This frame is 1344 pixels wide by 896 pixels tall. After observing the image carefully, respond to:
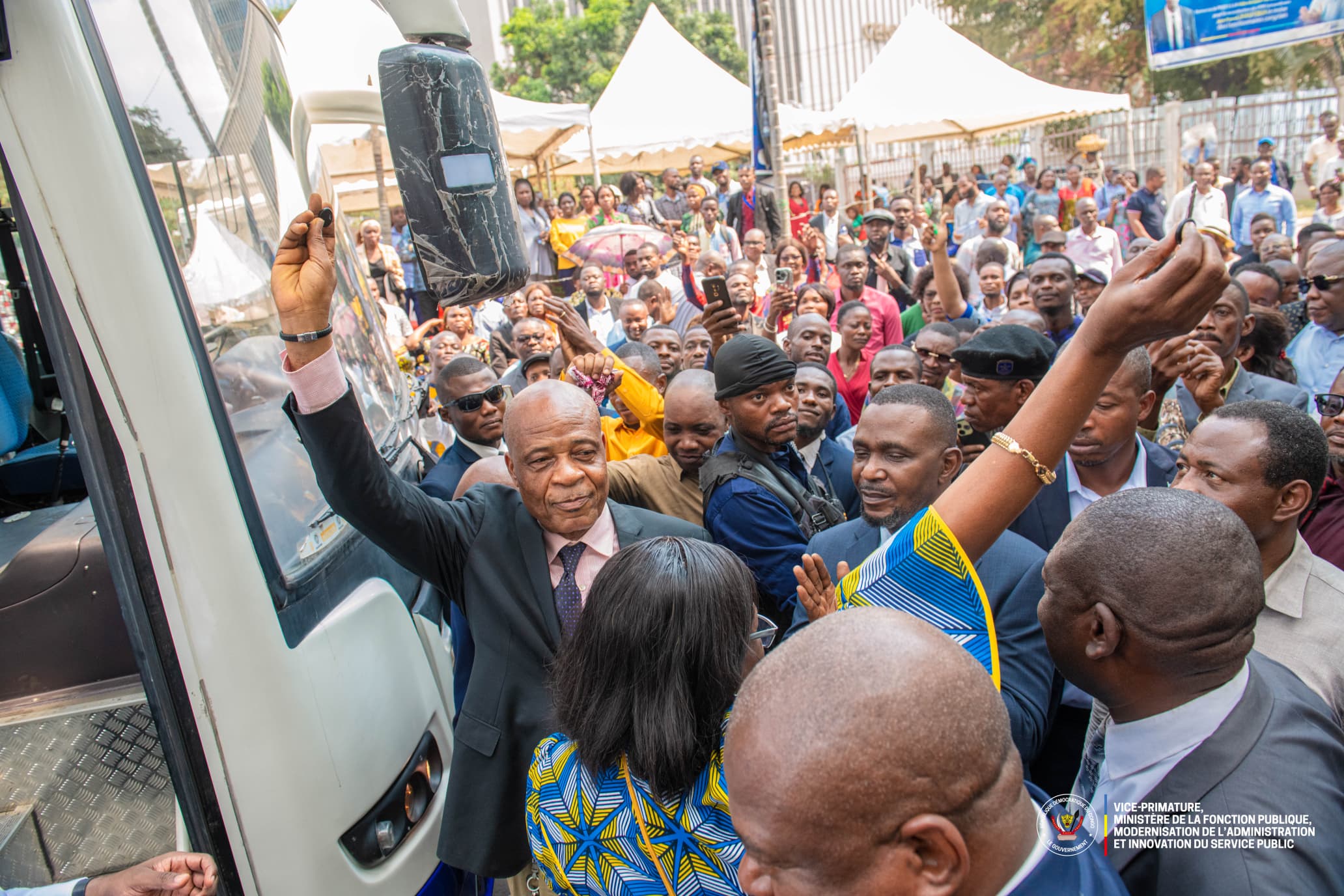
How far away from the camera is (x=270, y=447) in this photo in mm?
2408

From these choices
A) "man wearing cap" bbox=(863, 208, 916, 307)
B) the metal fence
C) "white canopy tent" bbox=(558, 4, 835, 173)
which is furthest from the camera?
the metal fence

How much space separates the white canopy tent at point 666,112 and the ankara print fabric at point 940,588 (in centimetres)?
1507

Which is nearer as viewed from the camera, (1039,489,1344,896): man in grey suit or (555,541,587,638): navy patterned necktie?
(1039,489,1344,896): man in grey suit

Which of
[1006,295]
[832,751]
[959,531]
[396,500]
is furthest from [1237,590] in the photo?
[1006,295]

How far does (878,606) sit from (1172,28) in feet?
53.1

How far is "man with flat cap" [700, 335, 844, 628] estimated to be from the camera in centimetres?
302

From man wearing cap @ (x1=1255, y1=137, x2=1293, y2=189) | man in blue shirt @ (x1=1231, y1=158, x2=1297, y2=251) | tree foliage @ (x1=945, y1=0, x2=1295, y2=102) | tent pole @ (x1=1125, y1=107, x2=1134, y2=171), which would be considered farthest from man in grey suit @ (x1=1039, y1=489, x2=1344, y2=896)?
tree foliage @ (x1=945, y1=0, x2=1295, y2=102)

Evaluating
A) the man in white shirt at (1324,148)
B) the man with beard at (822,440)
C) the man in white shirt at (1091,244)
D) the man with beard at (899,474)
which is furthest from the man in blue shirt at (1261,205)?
the man with beard at (899,474)

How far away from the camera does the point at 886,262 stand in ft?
30.1

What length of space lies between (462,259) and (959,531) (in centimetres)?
183

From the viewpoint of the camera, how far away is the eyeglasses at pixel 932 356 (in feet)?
16.4

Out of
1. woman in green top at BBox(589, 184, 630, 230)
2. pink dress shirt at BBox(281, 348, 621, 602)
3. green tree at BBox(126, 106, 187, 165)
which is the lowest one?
woman in green top at BBox(589, 184, 630, 230)

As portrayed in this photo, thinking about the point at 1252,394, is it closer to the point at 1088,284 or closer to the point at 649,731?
the point at 1088,284

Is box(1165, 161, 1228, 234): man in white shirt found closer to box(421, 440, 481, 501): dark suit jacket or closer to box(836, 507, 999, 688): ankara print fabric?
box(421, 440, 481, 501): dark suit jacket
